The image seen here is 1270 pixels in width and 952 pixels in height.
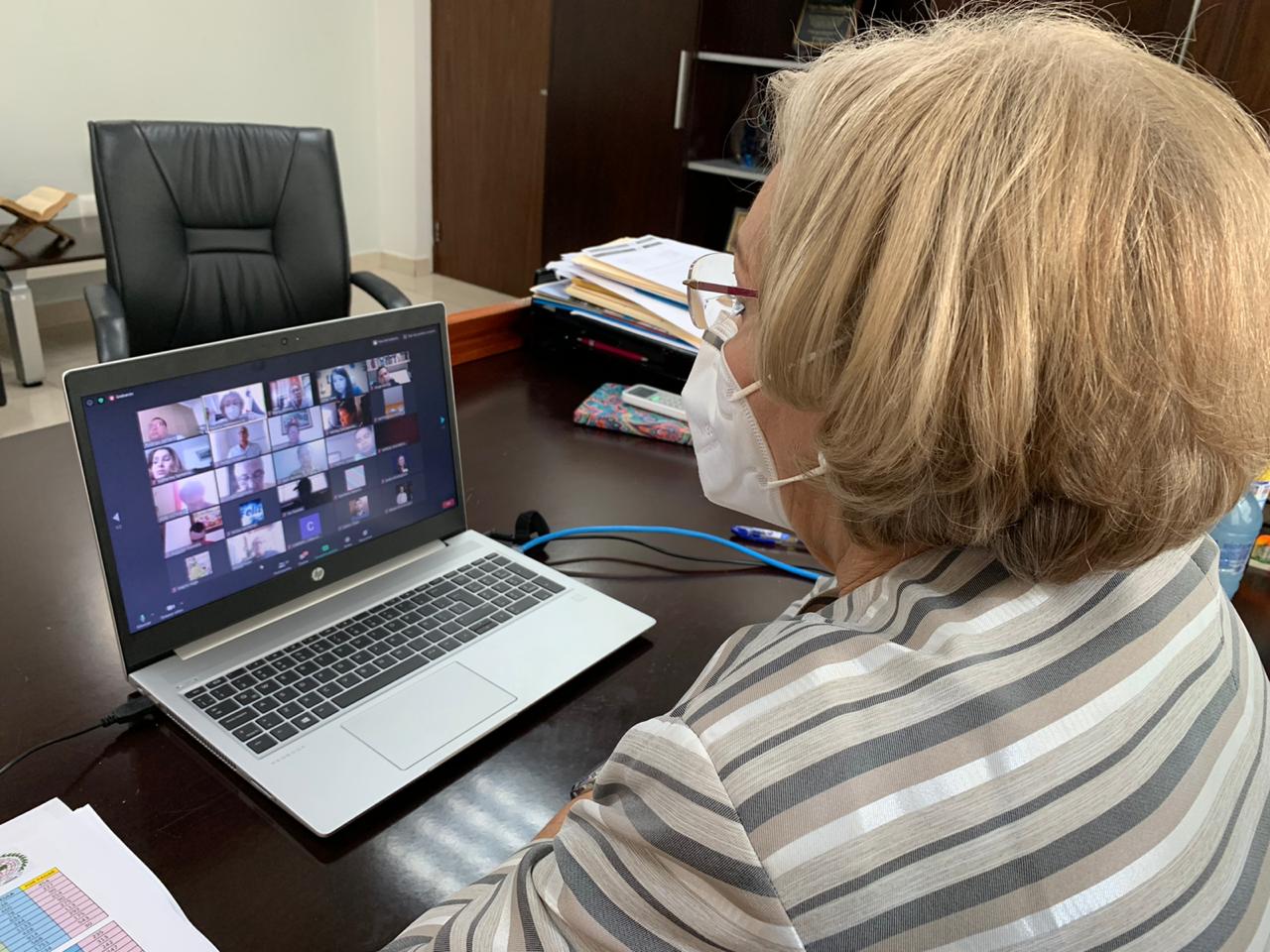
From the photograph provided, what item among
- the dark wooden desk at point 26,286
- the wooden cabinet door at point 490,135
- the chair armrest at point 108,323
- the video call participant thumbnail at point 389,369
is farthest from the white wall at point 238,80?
the video call participant thumbnail at point 389,369

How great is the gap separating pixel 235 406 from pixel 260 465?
60mm

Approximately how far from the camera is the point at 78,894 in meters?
0.62

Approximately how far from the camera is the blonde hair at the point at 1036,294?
46 centimetres

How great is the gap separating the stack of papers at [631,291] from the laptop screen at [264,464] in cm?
61

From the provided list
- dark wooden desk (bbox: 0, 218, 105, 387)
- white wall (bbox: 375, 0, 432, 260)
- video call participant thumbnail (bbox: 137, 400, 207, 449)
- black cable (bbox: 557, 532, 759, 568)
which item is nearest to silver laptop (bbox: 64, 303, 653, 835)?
video call participant thumbnail (bbox: 137, 400, 207, 449)

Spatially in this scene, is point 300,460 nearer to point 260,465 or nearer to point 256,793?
point 260,465

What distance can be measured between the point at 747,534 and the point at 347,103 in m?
4.17

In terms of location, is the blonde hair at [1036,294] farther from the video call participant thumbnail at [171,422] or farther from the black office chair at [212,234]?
the black office chair at [212,234]

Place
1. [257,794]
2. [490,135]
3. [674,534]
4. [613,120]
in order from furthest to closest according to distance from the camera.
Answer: [490,135]
[613,120]
[674,534]
[257,794]

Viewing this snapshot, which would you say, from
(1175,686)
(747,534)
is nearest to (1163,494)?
(1175,686)

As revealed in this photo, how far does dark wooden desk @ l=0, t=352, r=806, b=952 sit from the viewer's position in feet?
2.12

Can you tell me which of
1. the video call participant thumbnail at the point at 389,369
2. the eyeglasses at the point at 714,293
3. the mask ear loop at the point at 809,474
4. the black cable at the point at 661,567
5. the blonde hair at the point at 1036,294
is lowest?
the black cable at the point at 661,567

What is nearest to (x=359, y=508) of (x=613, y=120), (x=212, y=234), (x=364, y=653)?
(x=364, y=653)

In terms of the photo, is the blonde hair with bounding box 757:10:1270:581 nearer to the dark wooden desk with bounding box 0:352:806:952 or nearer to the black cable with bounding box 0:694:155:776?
the dark wooden desk with bounding box 0:352:806:952
